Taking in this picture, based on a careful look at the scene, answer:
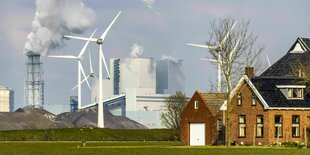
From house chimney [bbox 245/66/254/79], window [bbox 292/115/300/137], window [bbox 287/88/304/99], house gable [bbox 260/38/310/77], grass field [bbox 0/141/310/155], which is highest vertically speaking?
house gable [bbox 260/38/310/77]

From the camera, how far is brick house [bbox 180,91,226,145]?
9638 cm

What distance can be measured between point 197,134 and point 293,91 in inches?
540

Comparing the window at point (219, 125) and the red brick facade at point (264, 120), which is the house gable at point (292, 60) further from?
the window at point (219, 125)

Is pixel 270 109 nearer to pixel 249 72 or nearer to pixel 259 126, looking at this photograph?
pixel 259 126

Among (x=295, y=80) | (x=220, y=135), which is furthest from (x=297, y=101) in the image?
(x=220, y=135)

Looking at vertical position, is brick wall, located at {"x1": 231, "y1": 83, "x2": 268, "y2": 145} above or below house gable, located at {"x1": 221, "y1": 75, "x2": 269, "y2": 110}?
below

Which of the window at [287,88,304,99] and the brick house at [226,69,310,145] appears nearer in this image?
the brick house at [226,69,310,145]

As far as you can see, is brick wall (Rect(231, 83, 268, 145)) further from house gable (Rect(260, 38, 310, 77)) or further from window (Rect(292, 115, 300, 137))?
house gable (Rect(260, 38, 310, 77))

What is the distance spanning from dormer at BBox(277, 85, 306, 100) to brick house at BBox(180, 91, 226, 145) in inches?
335

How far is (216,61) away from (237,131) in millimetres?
15623

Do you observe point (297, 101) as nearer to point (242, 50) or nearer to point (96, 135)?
point (242, 50)

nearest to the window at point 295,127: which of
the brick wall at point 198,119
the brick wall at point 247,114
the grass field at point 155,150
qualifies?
the brick wall at point 247,114

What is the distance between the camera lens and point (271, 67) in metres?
103

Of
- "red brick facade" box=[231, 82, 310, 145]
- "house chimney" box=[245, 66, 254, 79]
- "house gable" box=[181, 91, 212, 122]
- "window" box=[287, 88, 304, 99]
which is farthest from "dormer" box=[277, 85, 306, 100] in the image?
"house gable" box=[181, 91, 212, 122]
